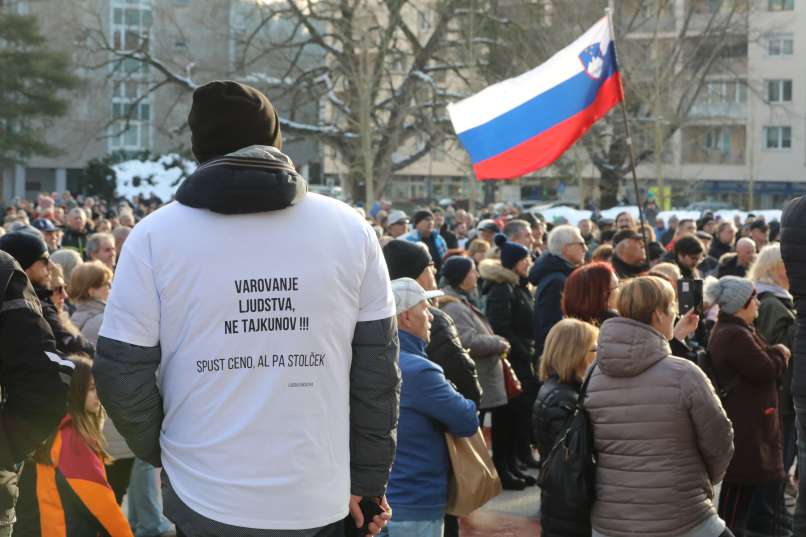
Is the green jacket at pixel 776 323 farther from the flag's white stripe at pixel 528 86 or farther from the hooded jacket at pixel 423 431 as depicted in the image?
the flag's white stripe at pixel 528 86

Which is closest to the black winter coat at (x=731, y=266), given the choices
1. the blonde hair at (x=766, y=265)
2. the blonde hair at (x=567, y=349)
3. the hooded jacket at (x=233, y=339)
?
the blonde hair at (x=766, y=265)

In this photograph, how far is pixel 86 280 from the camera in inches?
290

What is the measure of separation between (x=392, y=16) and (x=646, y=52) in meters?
9.69

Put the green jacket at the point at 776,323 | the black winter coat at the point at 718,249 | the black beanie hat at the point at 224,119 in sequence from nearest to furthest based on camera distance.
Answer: the black beanie hat at the point at 224,119, the green jacket at the point at 776,323, the black winter coat at the point at 718,249

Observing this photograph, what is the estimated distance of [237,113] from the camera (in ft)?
10.4

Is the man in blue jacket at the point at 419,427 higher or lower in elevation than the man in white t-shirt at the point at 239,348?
lower

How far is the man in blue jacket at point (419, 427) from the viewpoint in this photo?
5195 mm

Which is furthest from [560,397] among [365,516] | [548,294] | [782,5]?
[782,5]

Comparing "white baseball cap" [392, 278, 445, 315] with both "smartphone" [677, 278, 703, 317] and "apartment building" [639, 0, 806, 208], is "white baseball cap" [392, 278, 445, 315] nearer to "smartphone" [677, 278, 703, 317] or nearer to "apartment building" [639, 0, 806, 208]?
"smartphone" [677, 278, 703, 317]

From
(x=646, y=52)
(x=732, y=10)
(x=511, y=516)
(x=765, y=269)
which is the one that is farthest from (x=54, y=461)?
(x=732, y=10)

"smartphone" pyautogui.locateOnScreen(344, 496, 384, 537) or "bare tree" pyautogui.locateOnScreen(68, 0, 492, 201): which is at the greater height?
"bare tree" pyautogui.locateOnScreen(68, 0, 492, 201)

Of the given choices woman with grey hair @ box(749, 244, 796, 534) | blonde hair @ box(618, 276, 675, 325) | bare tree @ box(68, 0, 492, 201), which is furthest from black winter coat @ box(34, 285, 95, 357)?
bare tree @ box(68, 0, 492, 201)

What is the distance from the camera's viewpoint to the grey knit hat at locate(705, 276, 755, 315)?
6812 millimetres

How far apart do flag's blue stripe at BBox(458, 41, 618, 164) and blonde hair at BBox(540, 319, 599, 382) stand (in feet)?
17.0
